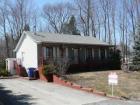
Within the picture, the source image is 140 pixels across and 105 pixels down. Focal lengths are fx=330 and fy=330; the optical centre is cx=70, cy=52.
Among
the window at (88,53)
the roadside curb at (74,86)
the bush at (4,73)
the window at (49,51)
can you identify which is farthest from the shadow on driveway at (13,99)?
the window at (88,53)

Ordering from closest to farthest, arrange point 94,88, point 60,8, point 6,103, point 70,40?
point 6,103 → point 94,88 → point 70,40 → point 60,8

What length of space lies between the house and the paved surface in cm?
849

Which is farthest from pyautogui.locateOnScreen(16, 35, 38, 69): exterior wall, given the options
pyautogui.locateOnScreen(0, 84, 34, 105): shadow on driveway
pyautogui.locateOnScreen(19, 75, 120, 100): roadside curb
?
pyautogui.locateOnScreen(0, 84, 34, 105): shadow on driveway

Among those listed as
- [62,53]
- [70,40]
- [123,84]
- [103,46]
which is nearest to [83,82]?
[123,84]

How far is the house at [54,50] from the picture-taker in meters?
33.4

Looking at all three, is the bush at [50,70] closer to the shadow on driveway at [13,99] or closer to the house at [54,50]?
the house at [54,50]

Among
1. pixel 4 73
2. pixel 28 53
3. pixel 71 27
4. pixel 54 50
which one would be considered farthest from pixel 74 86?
pixel 71 27

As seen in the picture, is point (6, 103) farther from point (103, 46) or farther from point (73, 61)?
point (103, 46)

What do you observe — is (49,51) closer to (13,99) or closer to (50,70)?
(50,70)

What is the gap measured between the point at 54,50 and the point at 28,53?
2.81 metres

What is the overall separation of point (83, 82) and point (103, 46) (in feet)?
54.2

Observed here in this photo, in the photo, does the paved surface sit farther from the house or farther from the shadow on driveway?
the house

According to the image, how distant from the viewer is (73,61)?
36.3 meters

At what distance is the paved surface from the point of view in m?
17.4
